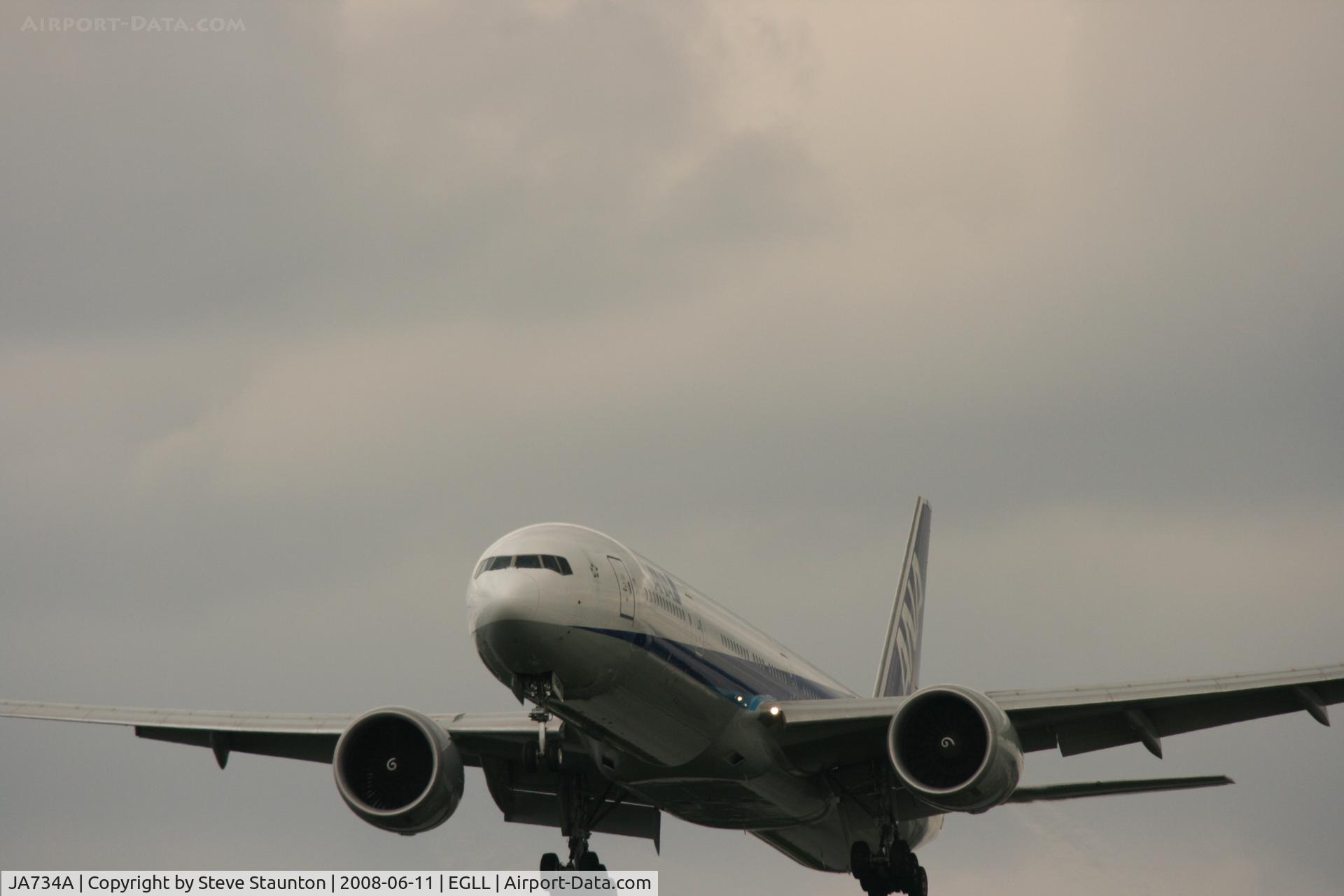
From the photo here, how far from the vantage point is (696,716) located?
31.9m

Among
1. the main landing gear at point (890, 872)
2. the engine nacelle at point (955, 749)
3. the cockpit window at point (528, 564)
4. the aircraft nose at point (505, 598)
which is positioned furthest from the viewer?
the main landing gear at point (890, 872)

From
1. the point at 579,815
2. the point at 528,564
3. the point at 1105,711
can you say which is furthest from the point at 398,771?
the point at 1105,711

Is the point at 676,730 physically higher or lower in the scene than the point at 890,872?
higher

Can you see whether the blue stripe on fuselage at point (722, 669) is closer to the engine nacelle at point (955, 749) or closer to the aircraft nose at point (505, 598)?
the aircraft nose at point (505, 598)

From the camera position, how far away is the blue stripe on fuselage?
3036cm

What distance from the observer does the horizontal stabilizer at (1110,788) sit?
119 feet

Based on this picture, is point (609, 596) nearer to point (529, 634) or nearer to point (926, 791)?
point (529, 634)

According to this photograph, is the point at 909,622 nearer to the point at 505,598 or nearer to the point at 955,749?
the point at 955,749

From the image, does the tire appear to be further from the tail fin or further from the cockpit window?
the tail fin

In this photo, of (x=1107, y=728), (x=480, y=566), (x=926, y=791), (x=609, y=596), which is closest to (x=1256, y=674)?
(x=1107, y=728)

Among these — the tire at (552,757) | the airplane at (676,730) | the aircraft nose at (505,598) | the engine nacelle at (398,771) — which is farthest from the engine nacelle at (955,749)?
the engine nacelle at (398,771)

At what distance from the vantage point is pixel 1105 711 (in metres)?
34.1

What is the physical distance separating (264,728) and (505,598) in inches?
426

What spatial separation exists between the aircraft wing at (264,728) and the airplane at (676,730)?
48mm
